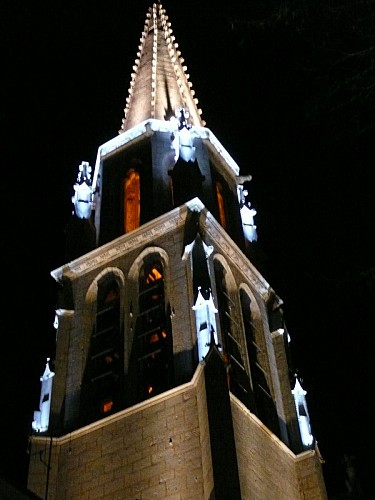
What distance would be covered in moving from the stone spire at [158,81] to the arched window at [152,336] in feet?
28.3

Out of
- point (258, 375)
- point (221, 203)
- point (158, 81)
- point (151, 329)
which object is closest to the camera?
point (151, 329)

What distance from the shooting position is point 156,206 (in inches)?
1084

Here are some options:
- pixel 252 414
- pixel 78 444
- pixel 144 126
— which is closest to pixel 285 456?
pixel 252 414

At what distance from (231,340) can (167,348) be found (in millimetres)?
2108

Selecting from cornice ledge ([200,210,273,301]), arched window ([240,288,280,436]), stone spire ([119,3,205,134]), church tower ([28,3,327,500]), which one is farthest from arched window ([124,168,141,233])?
arched window ([240,288,280,436])

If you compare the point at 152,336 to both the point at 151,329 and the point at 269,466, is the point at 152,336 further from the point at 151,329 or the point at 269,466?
the point at 269,466

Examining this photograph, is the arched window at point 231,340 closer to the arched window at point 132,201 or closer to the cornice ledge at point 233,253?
the cornice ledge at point 233,253

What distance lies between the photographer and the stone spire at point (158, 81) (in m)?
33.3

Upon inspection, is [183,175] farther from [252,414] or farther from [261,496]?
[261,496]

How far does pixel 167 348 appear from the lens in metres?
23.0

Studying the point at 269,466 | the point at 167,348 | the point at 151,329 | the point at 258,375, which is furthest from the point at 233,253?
the point at 269,466

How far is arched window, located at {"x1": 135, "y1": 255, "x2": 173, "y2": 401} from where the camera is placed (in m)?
22.7

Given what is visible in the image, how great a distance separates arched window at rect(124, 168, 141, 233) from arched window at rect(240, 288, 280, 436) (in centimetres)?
470

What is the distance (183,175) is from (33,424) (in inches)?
368
